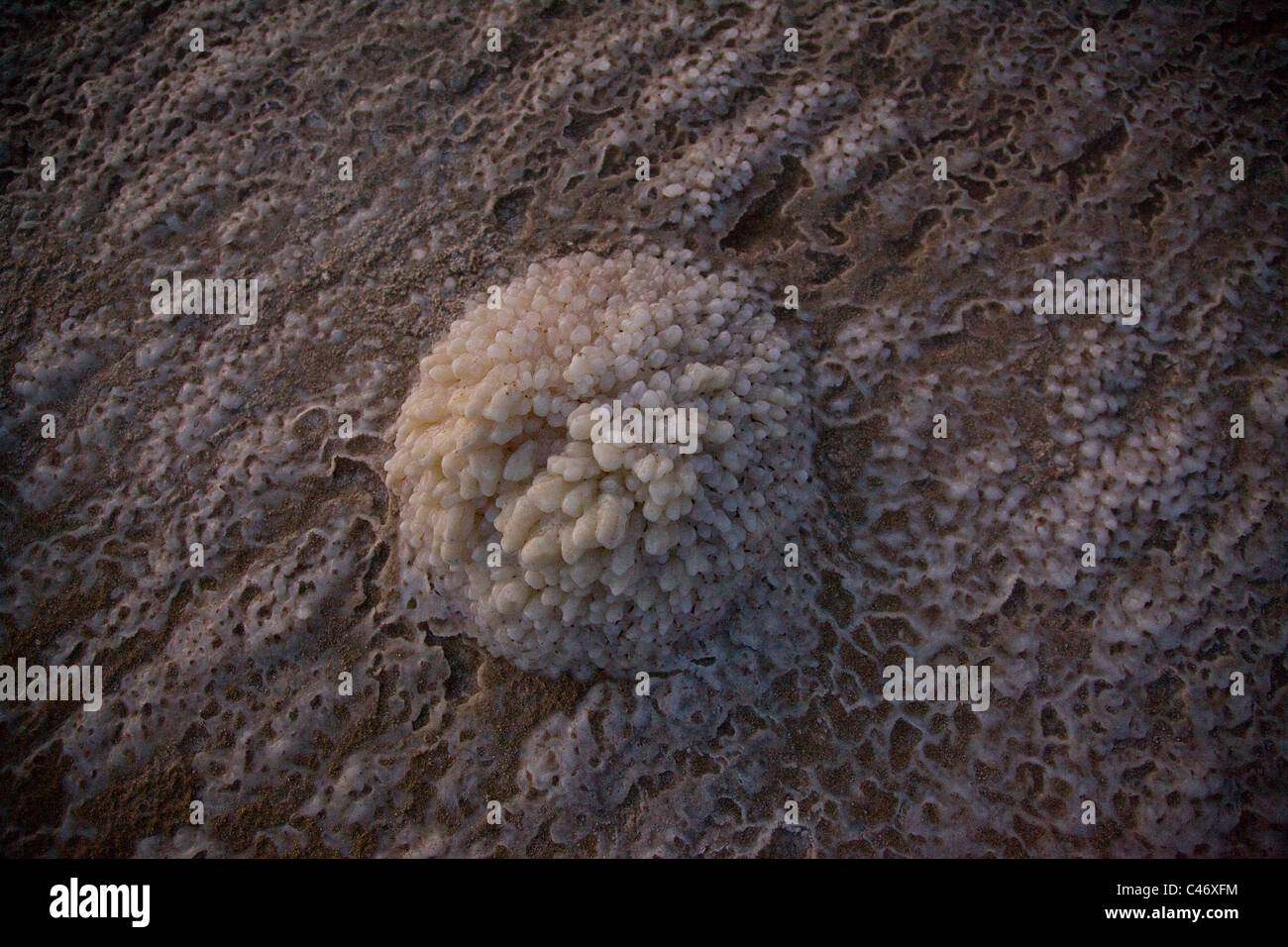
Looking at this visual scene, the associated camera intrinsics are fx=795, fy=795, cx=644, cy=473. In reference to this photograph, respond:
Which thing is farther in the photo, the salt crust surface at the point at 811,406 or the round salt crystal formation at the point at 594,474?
the salt crust surface at the point at 811,406

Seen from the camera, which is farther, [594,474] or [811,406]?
[811,406]

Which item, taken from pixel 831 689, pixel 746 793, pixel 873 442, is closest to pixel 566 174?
pixel 873 442

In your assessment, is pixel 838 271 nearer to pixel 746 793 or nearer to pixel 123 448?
pixel 746 793

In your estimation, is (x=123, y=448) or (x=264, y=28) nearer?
(x=123, y=448)

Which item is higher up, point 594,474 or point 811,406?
point 811,406
